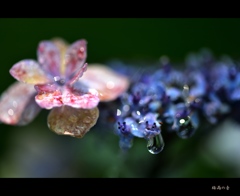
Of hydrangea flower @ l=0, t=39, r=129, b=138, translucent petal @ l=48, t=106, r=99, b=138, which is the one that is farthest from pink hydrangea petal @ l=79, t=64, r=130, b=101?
translucent petal @ l=48, t=106, r=99, b=138

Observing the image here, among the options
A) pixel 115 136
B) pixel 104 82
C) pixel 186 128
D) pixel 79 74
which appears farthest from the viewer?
pixel 115 136

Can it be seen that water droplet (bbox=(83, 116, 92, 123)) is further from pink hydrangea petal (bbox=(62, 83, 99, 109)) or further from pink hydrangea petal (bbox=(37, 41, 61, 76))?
pink hydrangea petal (bbox=(37, 41, 61, 76))

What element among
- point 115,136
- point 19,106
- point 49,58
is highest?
point 49,58

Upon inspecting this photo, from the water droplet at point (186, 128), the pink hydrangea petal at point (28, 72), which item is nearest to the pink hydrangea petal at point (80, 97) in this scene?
the pink hydrangea petal at point (28, 72)

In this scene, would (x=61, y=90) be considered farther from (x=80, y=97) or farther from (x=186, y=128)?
(x=186, y=128)

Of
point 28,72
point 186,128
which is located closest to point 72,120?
point 28,72

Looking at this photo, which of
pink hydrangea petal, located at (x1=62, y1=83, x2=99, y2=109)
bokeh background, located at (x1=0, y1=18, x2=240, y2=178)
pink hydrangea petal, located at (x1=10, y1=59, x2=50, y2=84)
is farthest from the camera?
bokeh background, located at (x1=0, y1=18, x2=240, y2=178)
